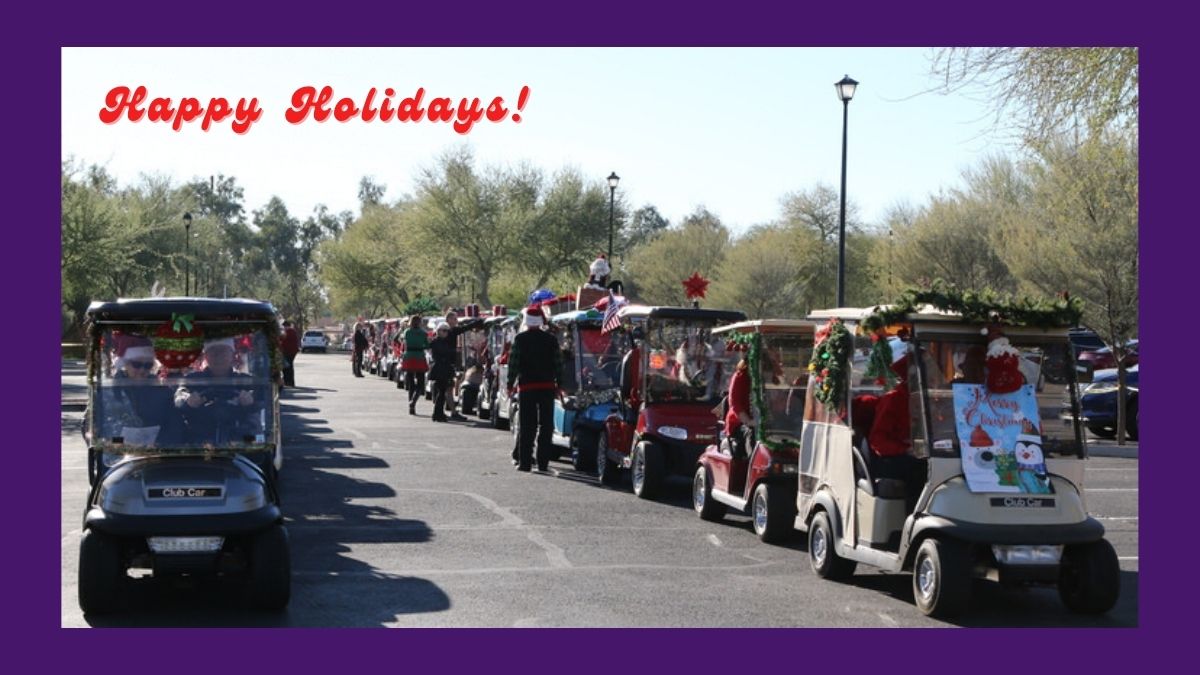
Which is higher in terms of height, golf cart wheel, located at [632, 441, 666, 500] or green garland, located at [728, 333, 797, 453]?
green garland, located at [728, 333, 797, 453]

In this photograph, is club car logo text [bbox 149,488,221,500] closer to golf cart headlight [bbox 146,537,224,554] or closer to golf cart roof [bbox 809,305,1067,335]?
golf cart headlight [bbox 146,537,224,554]

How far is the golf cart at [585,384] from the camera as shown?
17.8 metres

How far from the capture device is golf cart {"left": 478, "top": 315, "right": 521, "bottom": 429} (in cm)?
2491

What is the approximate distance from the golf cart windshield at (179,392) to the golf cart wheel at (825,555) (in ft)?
13.5

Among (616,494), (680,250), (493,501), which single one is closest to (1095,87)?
(616,494)

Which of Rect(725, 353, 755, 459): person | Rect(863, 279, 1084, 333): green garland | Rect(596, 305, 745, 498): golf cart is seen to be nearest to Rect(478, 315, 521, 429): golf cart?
Rect(596, 305, 745, 498): golf cart

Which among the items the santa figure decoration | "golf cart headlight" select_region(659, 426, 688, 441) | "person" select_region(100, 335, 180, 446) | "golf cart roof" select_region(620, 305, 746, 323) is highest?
"golf cart roof" select_region(620, 305, 746, 323)

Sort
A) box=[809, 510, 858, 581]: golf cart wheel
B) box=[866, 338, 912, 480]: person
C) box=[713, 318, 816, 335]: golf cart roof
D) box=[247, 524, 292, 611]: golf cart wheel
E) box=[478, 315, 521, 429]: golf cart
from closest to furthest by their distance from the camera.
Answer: box=[247, 524, 292, 611]: golf cart wheel, box=[866, 338, 912, 480]: person, box=[809, 510, 858, 581]: golf cart wheel, box=[713, 318, 816, 335]: golf cart roof, box=[478, 315, 521, 429]: golf cart

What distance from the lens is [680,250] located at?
3091 inches

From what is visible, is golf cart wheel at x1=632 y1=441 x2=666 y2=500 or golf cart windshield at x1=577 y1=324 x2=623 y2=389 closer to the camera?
golf cart wheel at x1=632 y1=441 x2=666 y2=500

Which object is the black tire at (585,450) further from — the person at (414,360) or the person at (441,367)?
the person at (414,360)

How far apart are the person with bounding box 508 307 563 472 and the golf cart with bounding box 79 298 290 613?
759 centimetres

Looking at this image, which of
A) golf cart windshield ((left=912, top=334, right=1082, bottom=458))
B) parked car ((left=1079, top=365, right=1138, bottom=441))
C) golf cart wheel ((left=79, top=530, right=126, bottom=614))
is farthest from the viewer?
parked car ((left=1079, top=365, right=1138, bottom=441))

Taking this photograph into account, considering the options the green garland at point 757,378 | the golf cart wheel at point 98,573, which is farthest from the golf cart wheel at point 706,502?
the golf cart wheel at point 98,573
